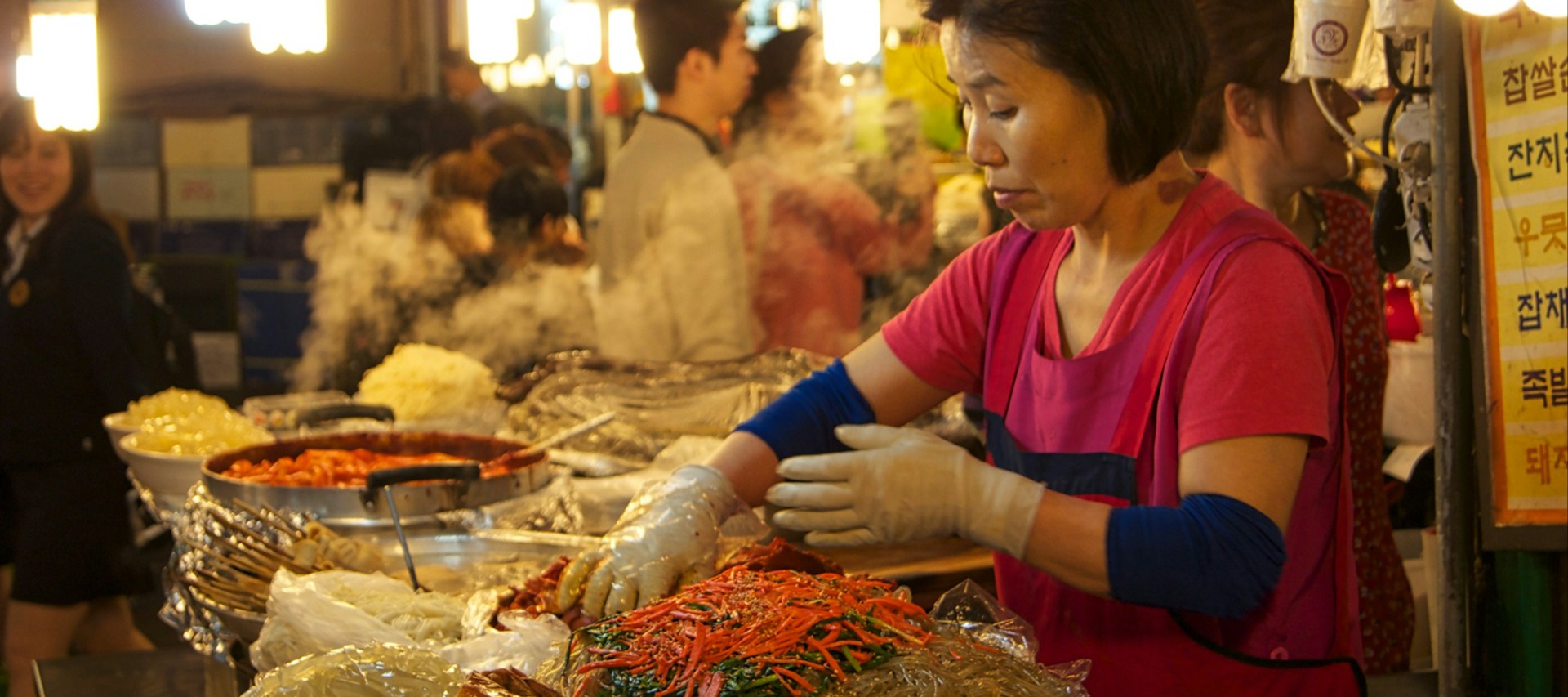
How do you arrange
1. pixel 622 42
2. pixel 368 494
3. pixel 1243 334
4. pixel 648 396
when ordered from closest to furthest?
pixel 1243 334, pixel 368 494, pixel 648 396, pixel 622 42

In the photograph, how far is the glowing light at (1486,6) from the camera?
1599 millimetres

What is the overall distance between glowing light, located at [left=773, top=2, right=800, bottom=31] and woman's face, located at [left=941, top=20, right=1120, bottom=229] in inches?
224

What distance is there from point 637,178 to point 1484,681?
2848mm

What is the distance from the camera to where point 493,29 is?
232 inches

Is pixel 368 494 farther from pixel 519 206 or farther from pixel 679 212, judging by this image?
pixel 519 206

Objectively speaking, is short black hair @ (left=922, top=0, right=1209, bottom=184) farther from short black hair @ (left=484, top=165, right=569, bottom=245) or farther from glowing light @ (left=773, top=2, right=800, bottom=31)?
glowing light @ (left=773, top=2, right=800, bottom=31)

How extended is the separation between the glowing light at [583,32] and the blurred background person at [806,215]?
72.0 inches

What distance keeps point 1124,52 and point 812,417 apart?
29.1 inches

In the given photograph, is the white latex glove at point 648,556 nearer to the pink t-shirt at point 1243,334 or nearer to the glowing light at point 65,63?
the pink t-shirt at point 1243,334

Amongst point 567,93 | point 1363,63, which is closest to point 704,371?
point 1363,63

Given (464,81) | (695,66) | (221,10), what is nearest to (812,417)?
(695,66)

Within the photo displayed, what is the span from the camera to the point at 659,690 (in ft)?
4.01

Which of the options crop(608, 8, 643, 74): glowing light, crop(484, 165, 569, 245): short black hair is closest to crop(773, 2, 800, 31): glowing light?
crop(608, 8, 643, 74): glowing light

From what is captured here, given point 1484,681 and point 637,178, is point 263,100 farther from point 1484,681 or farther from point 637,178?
point 1484,681
